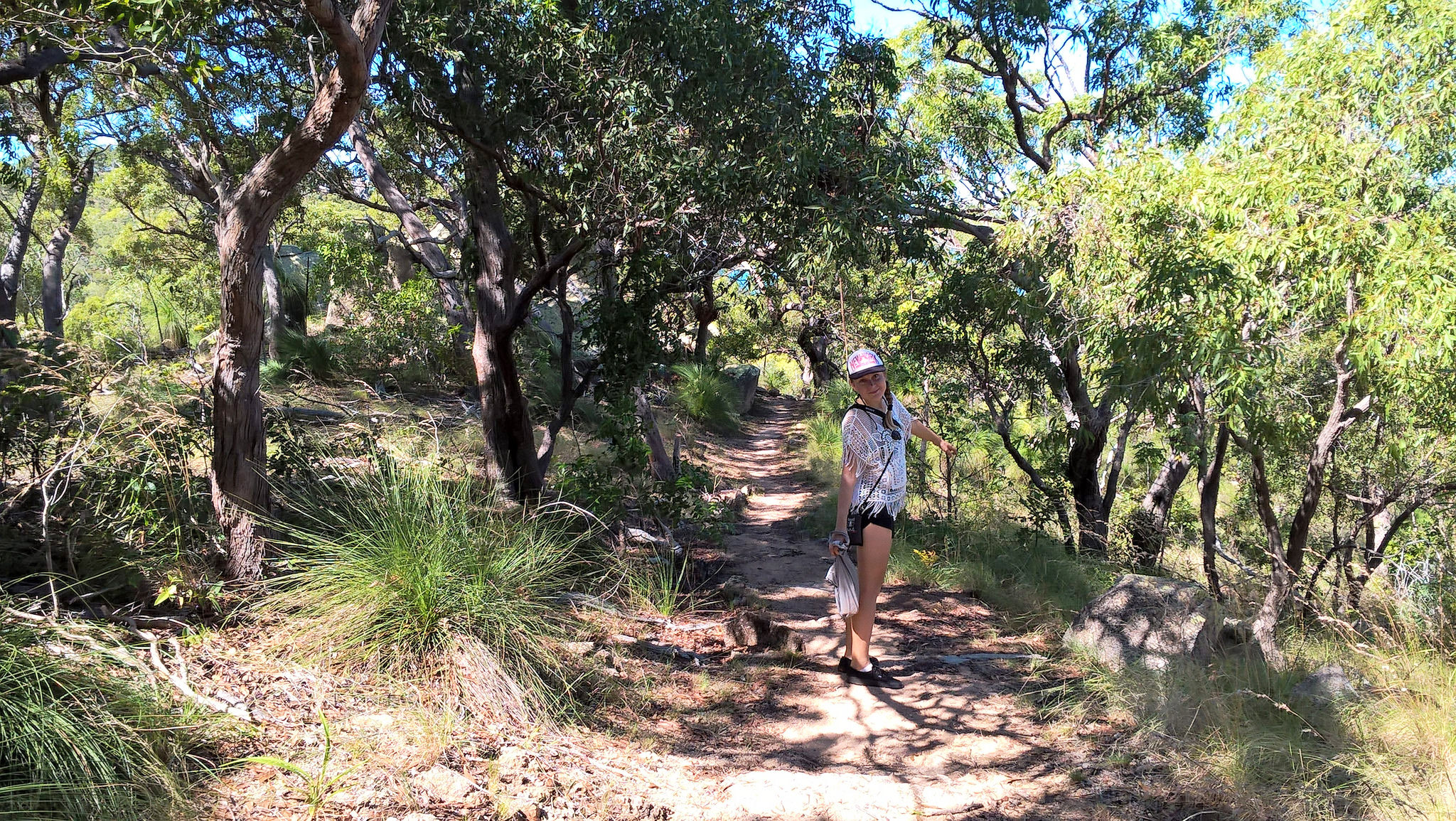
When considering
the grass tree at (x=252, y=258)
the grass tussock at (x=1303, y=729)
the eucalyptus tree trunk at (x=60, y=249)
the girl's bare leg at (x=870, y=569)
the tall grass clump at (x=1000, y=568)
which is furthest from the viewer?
the eucalyptus tree trunk at (x=60, y=249)

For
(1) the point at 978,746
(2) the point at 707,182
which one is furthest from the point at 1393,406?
(2) the point at 707,182

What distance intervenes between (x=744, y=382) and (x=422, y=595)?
19346mm

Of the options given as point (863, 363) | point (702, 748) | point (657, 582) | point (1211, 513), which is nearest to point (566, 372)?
point (657, 582)

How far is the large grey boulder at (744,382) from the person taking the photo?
21.9 meters

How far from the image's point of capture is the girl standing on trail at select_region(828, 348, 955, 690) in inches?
176

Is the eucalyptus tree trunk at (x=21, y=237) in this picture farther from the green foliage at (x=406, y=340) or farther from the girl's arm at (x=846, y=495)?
the girl's arm at (x=846, y=495)

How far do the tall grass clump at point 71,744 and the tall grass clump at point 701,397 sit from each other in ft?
42.8

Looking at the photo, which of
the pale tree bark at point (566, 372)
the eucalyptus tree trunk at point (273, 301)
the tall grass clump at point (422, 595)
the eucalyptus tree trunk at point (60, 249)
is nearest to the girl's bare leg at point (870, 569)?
the tall grass clump at point (422, 595)

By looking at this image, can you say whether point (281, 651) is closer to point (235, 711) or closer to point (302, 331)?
point (235, 711)

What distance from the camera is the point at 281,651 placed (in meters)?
3.86

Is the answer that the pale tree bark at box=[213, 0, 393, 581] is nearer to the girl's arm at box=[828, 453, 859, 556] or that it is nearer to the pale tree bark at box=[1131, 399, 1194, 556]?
the girl's arm at box=[828, 453, 859, 556]

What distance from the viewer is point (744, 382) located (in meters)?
23.1

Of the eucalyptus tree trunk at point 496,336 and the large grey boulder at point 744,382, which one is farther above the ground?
the large grey boulder at point 744,382

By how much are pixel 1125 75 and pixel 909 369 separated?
4.39 m
